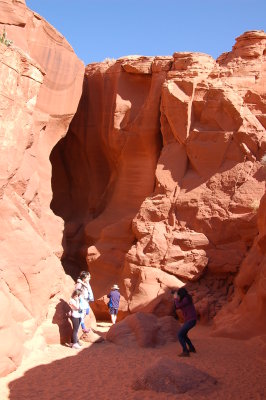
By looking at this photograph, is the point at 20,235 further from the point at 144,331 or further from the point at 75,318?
the point at 144,331

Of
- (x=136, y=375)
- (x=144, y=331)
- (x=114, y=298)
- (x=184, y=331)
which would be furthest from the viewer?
(x=114, y=298)

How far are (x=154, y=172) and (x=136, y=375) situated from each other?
9.05m

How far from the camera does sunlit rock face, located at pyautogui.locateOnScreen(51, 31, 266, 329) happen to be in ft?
41.4

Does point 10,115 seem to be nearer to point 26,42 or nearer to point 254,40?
point 26,42

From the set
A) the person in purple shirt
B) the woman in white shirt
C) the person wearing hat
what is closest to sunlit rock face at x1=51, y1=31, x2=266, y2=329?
the person wearing hat

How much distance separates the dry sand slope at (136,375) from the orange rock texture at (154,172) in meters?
1.62

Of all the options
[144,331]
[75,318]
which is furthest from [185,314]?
[75,318]

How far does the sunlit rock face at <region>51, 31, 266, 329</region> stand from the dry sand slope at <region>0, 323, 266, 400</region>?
145 inches

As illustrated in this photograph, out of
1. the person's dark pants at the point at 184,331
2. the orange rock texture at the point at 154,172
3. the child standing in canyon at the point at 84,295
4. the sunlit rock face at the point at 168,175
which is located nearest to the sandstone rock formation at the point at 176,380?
the person's dark pants at the point at 184,331

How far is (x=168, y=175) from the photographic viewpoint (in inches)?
553

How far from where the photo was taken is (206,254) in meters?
12.7

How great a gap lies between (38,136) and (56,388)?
8.29m

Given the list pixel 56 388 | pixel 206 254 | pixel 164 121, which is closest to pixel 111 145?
pixel 164 121

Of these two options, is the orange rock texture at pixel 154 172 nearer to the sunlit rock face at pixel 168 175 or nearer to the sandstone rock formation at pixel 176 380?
the sunlit rock face at pixel 168 175
